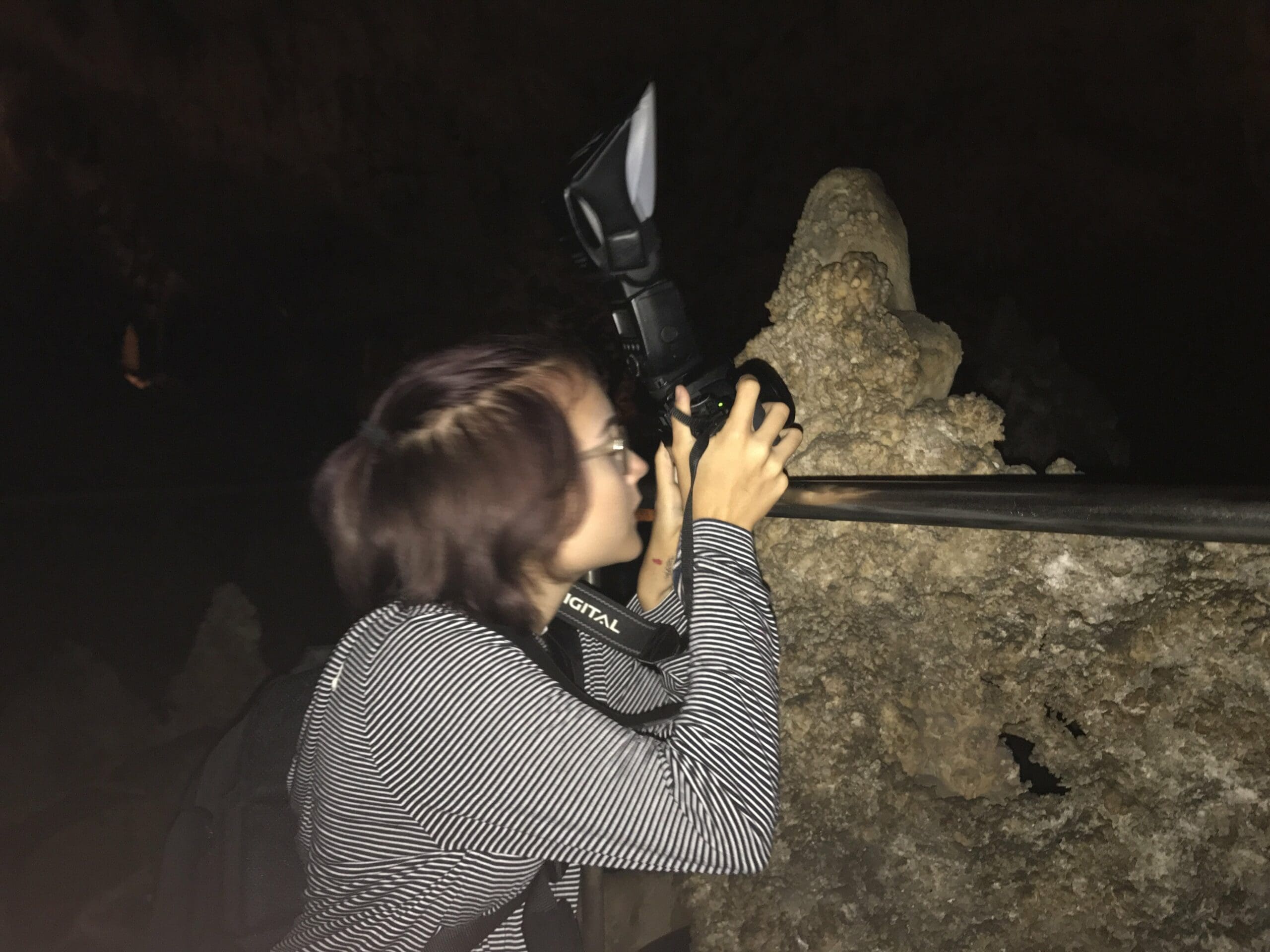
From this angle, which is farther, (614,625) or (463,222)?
(463,222)

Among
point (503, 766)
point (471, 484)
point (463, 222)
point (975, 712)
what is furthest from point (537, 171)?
point (503, 766)

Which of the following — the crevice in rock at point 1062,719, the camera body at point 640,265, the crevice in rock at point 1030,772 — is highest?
the camera body at point 640,265

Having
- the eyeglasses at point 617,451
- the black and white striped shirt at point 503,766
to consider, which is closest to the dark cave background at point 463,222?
the black and white striped shirt at point 503,766

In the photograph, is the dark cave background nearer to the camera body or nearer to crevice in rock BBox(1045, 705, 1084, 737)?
crevice in rock BBox(1045, 705, 1084, 737)

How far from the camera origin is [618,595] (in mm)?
2385

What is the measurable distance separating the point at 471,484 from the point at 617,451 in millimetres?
224

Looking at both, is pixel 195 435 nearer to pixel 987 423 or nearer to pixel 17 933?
pixel 17 933

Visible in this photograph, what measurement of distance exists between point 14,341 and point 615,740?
3.48 meters

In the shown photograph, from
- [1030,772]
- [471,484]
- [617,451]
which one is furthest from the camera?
[1030,772]

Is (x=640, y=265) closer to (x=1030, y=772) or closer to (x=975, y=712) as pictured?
(x=975, y=712)

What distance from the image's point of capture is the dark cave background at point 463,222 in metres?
Answer: 2.55

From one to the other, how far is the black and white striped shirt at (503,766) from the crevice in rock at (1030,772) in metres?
0.58

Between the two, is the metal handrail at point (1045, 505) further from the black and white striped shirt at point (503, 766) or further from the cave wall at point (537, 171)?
the cave wall at point (537, 171)

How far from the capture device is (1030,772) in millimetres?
1341
